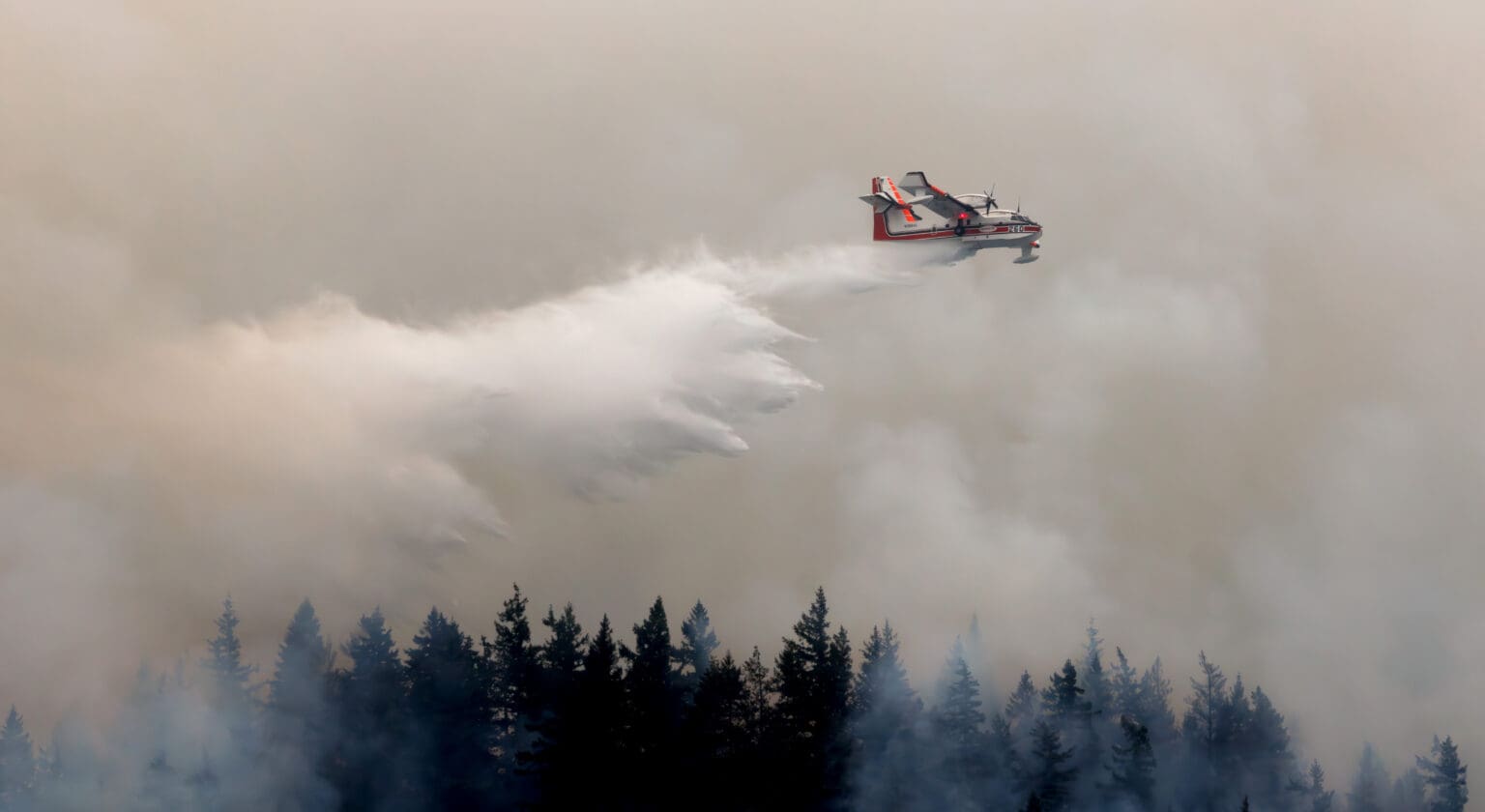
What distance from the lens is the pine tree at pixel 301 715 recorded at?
82500 mm

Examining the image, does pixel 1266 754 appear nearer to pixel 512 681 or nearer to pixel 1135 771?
pixel 1135 771

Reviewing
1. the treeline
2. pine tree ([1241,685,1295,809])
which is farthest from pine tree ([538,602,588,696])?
pine tree ([1241,685,1295,809])

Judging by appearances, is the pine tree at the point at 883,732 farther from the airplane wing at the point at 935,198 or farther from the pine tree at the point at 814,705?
the airplane wing at the point at 935,198

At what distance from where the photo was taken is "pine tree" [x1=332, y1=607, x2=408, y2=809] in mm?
80812

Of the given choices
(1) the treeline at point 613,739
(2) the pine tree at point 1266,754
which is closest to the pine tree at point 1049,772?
(1) the treeline at point 613,739

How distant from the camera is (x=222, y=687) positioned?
303 feet

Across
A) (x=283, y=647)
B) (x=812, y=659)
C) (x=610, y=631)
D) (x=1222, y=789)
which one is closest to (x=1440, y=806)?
(x=1222, y=789)

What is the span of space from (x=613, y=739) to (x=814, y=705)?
31.7 ft

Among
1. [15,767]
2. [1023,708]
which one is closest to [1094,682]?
[1023,708]

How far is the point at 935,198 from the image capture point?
78.8 meters

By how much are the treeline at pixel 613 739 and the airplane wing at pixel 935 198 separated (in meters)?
18.5

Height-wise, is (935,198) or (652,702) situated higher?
(935,198)

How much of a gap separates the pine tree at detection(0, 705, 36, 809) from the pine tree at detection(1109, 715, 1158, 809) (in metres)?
53.9

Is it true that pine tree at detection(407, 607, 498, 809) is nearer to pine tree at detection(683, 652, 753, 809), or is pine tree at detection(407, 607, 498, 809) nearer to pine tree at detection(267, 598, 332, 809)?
pine tree at detection(267, 598, 332, 809)
